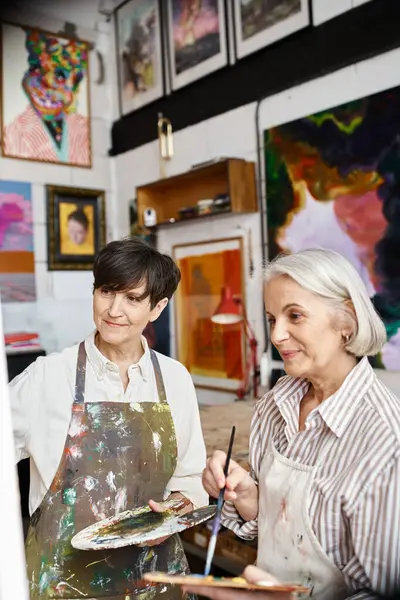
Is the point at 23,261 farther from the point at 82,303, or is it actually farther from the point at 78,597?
the point at 78,597

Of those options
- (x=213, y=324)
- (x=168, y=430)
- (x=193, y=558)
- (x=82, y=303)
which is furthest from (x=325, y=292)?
(x=82, y=303)

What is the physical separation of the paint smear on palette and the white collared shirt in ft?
0.35

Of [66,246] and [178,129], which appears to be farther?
[66,246]

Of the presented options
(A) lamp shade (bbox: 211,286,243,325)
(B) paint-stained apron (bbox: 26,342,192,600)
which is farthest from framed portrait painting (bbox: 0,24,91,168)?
(B) paint-stained apron (bbox: 26,342,192,600)

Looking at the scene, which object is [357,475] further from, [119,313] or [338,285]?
[119,313]

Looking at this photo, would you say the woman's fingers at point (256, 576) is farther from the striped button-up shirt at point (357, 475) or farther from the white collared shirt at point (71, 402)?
the white collared shirt at point (71, 402)

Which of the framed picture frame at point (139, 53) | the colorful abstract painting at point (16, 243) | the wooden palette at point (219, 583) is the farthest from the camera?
the colorful abstract painting at point (16, 243)

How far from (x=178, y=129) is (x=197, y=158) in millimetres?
329

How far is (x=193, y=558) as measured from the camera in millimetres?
2277

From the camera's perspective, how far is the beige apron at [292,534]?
112 centimetres

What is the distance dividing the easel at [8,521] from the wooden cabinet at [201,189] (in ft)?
9.48

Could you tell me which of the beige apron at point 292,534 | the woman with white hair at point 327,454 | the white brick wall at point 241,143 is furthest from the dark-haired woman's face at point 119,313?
the white brick wall at point 241,143

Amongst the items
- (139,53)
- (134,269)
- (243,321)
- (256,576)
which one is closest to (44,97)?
(139,53)

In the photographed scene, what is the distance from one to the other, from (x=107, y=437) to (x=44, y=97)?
326cm
